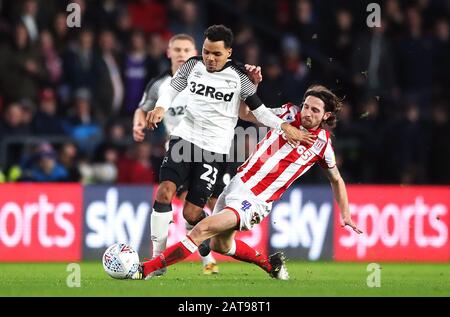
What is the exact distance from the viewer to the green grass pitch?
31.2 feet

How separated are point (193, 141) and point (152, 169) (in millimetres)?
5317

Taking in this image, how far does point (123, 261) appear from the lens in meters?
10.3

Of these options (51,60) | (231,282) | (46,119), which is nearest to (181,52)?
(231,282)

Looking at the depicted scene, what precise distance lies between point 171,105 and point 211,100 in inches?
51.9

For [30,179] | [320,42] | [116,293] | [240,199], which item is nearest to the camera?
[116,293]

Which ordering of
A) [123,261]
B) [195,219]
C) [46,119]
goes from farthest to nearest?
[46,119]
[195,219]
[123,261]

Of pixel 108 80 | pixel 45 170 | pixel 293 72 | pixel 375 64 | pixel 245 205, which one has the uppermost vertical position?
pixel 375 64

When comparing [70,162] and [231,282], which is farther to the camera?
[70,162]

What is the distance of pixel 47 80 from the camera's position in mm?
17031

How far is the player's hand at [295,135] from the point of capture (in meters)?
10.4

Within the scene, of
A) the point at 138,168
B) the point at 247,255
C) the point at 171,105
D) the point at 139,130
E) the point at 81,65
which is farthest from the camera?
the point at 81,65

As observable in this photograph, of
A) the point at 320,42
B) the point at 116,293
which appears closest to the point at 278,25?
the point at 320,42

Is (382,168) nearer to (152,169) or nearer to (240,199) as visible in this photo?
(152,169)

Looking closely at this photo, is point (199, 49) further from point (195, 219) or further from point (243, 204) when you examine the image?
point (243, 204)
